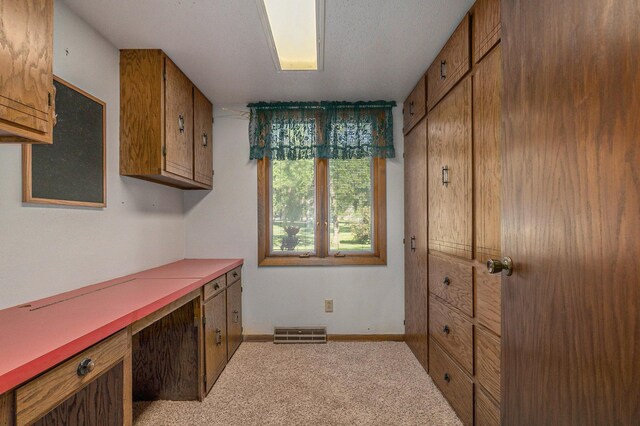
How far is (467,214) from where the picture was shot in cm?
190

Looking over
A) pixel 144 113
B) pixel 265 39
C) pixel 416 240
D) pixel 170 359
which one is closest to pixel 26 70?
pixel 144 113

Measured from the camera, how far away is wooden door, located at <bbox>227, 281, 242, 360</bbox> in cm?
281

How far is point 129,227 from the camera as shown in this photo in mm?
2326

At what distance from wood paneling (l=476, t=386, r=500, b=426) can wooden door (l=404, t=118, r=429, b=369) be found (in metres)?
0.84

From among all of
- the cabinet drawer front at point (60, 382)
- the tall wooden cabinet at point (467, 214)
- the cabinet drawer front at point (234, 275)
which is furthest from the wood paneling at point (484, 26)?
the cabinet drawer front at point (234, 275)

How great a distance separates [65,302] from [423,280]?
2280 mm

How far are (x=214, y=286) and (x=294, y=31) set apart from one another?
5.92 feet

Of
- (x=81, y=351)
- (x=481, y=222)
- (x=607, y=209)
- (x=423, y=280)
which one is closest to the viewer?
(x=607, y=209)

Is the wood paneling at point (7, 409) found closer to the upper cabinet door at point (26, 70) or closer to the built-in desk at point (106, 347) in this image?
the built-in desk at point (106, 347)

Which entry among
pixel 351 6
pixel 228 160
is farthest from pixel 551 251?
pixel 228 160

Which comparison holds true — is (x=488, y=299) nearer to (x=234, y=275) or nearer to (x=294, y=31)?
(x=294, y=31)

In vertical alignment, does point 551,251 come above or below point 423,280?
above

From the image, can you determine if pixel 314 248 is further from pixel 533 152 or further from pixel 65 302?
pixel 533 152

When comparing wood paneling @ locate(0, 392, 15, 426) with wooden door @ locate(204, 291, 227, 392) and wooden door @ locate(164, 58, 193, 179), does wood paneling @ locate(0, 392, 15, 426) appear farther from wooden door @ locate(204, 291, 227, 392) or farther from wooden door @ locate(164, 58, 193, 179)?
wooden door @ locate(164, 58, 193, 179)
